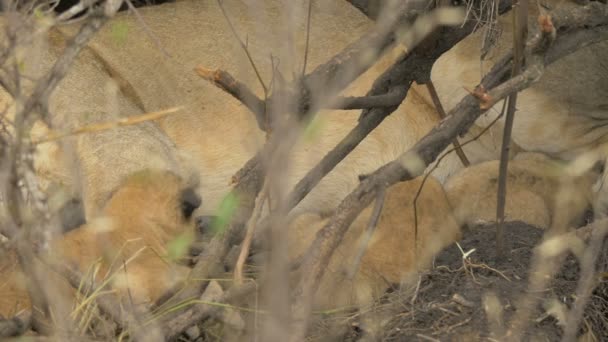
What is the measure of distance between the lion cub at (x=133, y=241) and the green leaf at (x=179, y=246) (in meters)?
0.02

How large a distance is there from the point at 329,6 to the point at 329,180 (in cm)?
63

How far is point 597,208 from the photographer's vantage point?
2.97m

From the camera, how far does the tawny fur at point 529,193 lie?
10.1 feet

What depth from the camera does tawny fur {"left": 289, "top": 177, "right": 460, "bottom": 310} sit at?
9.14 feet

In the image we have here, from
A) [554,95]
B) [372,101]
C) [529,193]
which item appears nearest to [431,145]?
[372,101]

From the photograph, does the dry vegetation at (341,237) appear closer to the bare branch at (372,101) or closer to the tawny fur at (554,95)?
the bare branch at (372,101)

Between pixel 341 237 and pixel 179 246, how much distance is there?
2.11 ft

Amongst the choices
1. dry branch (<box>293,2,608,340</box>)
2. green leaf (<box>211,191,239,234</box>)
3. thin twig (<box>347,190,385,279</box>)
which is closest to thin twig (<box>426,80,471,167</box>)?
dry branch (<box>293,2,608,340</box>)

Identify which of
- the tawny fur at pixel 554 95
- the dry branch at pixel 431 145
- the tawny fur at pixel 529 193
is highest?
the dry branch at pixel 431 145

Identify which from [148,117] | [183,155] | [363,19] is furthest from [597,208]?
[148,117]

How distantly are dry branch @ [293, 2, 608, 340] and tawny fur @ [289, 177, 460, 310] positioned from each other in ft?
1.68

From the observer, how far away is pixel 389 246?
3000 millimetres

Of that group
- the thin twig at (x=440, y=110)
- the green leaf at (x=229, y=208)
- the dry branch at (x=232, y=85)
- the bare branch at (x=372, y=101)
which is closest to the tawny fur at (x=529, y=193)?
the thin twig at (x=440, y=110)

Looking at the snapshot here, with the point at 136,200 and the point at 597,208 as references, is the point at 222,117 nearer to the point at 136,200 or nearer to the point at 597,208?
the point at 136,200
